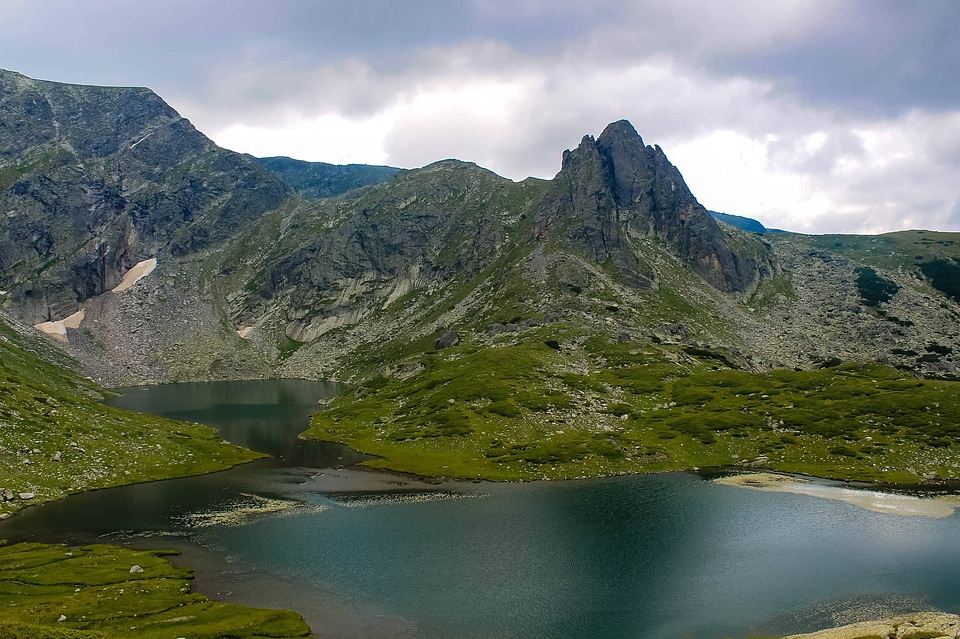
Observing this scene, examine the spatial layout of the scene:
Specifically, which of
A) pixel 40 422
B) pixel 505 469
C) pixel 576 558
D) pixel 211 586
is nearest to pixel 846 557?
pixel 576 558

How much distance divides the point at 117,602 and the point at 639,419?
9477cm

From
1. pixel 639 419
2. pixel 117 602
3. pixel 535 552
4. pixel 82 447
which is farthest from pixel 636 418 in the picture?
pixel 82 447

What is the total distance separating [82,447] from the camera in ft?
283

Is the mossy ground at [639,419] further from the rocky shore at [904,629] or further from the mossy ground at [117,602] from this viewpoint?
the rocky shore at [904,629]

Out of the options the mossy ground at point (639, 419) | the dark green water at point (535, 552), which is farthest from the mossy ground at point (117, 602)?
the mossy ground at point (639, 419)

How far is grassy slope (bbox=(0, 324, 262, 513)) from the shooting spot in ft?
249

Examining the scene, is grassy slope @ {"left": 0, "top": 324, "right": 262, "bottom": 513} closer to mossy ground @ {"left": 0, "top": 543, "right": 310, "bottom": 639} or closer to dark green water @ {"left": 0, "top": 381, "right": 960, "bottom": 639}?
dark green water @ {"left": 0, "top": 381, "right": 960, "bottom": 639}

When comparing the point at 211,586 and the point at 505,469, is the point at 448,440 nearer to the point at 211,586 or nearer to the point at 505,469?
the point at 505,469

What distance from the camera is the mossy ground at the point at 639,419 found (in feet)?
301

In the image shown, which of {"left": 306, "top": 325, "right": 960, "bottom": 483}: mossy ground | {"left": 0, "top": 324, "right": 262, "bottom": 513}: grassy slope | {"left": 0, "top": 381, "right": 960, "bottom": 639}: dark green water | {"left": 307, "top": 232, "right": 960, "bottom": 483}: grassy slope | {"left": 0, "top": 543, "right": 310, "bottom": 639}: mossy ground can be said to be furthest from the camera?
{"left": 307, "top": 232, "right": 960, "bottom": 483}: grassy slope

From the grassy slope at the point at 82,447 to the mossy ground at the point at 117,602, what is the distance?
24.5 meters

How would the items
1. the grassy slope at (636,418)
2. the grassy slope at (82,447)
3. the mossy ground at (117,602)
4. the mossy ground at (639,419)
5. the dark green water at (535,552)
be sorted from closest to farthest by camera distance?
the mossy ground at (117,602)
the dark green water at (535,552)
the grassy slope at (82,447)
the mossy ground at (639,419)
the grassy slope at (636,418)

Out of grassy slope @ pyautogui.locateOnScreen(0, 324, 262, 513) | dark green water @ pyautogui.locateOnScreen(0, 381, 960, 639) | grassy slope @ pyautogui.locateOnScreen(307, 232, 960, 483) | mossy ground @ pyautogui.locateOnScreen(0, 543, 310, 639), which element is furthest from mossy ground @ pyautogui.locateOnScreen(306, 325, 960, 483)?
mossy ground @ pyautogui.locateOnScreen(0, 543, 310, 639)

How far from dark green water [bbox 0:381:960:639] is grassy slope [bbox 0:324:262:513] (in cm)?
504
